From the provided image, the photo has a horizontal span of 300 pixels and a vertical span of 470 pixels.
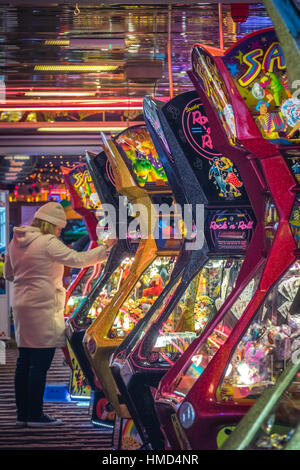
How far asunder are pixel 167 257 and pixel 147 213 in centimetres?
31

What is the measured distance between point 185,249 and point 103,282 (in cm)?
186

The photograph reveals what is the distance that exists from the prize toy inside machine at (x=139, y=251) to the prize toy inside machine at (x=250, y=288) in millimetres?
1770

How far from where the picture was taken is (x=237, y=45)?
2707 millimetres

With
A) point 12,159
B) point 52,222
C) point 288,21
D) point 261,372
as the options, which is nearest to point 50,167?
point 12,159

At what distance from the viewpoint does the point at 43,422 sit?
566cm

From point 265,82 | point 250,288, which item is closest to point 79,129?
point 250,288

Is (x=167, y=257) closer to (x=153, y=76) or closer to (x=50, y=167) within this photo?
(x=153, y=76)

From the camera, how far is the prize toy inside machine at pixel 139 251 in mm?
4902

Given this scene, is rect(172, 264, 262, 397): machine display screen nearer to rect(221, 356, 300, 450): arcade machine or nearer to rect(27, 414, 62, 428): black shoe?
rect(221, 356, 300, 450): arcade machine

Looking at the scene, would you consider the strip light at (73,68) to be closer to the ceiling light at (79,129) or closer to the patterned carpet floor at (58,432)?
the ceiling light at (79,129)

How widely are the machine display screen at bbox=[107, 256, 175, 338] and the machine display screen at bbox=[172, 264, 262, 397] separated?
6.16ft

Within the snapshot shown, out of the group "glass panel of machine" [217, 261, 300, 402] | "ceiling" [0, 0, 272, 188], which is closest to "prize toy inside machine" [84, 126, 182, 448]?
"ceiling" [0, 0, 272, 188]

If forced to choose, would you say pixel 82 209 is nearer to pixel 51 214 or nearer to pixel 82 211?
pixel 82 211

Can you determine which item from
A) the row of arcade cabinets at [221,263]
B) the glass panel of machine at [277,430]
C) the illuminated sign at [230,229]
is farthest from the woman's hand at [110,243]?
the glass panel of machine at [277,430]
